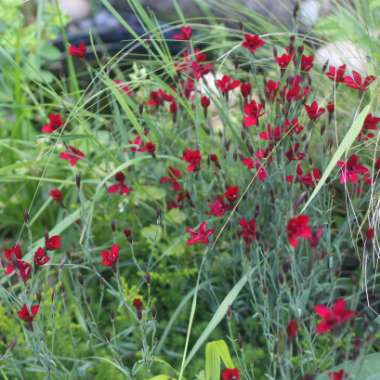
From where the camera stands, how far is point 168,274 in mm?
2246

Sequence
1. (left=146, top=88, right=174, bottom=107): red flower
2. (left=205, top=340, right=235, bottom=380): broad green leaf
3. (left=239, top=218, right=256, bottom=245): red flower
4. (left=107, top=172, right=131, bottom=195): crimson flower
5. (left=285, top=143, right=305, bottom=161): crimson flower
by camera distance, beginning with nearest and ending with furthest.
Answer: (left=205, top=340, right=235, bottom=380): broad green leaf
(left=239, top=218, right=256, bottom=245): red flower
(left=285, top=143, right=305, bottom=161): crimson flower
(left=107, top=172, right=131, bottom=195): crimson flower
(left=146, top=88, right=174, bottom=107): red flower

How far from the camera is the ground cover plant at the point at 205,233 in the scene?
1.76 meters

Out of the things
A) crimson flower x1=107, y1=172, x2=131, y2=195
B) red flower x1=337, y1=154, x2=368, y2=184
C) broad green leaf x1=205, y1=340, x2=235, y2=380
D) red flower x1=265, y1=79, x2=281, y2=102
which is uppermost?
red flower x1=265, y1=79, x2=281, y2=102

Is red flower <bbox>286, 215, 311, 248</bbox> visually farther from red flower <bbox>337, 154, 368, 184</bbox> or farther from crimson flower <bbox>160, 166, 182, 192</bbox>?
crimson flower <bbox>160, 166, 182, 192</bbox>

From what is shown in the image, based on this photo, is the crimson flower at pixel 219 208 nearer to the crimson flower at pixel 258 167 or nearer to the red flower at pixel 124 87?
the crimson flower at pixel 258 167

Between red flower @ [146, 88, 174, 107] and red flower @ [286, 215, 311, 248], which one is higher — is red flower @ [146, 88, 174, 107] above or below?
above

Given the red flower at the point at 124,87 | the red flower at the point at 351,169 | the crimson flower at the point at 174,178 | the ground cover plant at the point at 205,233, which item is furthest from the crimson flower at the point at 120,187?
the red flower at the point at 351,169

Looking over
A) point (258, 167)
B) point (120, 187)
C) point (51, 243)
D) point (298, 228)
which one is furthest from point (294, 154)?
point (51, 243)

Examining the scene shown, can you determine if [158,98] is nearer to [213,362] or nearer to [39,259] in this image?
[39,259]

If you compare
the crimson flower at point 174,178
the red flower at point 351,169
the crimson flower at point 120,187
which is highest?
the red flower at point 351,169

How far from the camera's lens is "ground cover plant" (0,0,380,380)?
1.76 m

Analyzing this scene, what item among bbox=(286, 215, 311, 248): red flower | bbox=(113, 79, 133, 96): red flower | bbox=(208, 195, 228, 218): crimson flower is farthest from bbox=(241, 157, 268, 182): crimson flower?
bbox=(113, 79, 133, 96): red flower

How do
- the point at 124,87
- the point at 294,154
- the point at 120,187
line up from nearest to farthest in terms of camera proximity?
the point at 294,154 < the point at 120,187 < the point at 124,87

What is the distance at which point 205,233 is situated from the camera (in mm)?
1859
